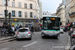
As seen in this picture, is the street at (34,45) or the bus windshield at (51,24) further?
the bus windshield at (51,24)

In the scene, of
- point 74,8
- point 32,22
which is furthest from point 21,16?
Answer: point 74,8

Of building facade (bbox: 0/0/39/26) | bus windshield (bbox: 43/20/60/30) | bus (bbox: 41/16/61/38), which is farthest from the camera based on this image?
building facade (bbox: 0/0/39/26)

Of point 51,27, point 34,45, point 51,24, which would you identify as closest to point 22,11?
point 51,24

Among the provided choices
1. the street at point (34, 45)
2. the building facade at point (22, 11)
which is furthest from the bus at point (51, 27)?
the building facade at point (22, 11)

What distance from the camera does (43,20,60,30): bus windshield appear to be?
14783mm

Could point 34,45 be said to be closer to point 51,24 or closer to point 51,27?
point 51,27

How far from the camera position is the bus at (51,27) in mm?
14624

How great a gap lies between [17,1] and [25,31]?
81.3 ft

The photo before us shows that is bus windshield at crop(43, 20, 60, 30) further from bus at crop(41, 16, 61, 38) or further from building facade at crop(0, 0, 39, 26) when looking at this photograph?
building facade at crop(0, 0, 39, 26)

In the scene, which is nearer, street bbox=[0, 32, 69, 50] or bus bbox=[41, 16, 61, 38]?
street bbox=[0, 32, 69, 50]

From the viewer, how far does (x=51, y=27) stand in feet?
48.7

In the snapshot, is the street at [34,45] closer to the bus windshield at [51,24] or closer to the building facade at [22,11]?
the bus windshield at [51,24]

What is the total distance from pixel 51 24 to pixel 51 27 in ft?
1.38

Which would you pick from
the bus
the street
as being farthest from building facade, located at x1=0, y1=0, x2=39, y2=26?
the street
